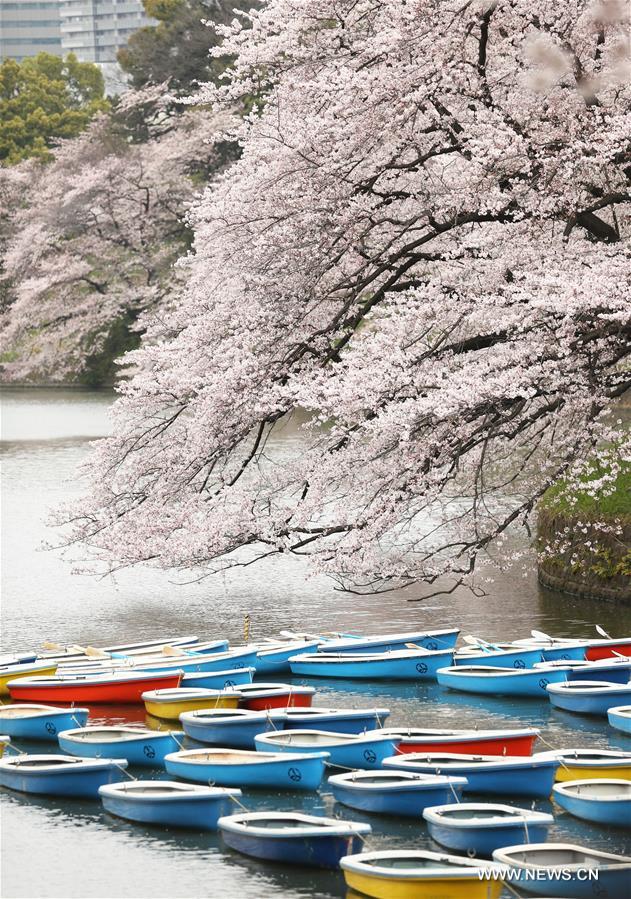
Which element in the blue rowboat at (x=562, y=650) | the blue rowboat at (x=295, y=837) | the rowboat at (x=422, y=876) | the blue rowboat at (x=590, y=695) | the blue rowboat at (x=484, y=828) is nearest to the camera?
the rowboat at (x=422, y=876)

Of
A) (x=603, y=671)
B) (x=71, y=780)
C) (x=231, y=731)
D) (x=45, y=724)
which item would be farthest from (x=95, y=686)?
(x=603, y=671)

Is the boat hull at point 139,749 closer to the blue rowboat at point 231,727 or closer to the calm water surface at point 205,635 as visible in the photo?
the blue rowboat at point 231,727

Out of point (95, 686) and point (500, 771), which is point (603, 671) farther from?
point (95, 686)

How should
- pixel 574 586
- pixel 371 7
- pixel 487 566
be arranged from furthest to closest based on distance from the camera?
pixel 487 566 → pixel 574 586 → pixel 371 7

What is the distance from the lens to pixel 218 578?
2000cm

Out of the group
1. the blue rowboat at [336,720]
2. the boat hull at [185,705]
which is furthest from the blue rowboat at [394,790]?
the boat hull at [185,705]

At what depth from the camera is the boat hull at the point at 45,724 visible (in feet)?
38.3

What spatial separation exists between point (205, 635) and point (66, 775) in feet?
18.7

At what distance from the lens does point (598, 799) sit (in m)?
9.11

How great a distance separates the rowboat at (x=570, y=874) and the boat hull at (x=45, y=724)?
480 cm

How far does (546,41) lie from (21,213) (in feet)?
142

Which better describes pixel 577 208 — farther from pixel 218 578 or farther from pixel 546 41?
pixel 218 578

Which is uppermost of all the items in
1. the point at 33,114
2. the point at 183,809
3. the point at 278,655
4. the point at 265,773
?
the point at 33,114

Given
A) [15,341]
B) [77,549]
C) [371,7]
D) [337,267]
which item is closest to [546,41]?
[371,7]
